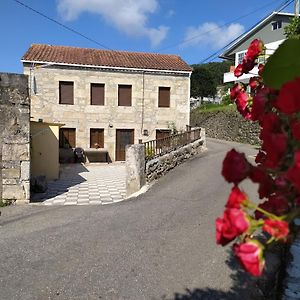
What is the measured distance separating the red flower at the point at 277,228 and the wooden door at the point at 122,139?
19255mm

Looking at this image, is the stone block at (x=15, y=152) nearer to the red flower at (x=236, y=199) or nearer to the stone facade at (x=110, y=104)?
the red flower at (x=236, y=199)

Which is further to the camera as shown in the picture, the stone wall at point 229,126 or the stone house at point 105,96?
the stone wall at point 229,126

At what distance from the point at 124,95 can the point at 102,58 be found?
265 cm

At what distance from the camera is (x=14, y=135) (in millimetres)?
8109

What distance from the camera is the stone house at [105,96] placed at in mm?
18766

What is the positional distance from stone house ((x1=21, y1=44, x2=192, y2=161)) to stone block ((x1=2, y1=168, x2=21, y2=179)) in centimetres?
1101

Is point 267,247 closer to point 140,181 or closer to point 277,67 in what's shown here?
point 277,67

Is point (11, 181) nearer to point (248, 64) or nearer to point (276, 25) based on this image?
point (248, 64)

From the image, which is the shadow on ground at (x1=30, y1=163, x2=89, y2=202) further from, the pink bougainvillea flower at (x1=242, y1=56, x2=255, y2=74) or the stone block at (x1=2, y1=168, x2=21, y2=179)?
the pink bougainvillea flower at (x1=242, y1=56, x2=255, y2=74)

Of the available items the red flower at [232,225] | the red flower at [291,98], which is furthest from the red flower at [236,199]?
the red flower at [291,98]

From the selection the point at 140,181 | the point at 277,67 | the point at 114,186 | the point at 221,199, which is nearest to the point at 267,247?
the point at 277,67

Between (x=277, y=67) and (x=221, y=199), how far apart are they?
23.9 feet

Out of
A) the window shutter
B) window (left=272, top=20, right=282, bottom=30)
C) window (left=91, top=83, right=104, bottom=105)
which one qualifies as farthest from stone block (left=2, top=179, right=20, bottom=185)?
window (left=272, top=20, right=282, bottom=30)

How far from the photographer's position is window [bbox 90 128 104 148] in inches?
774
